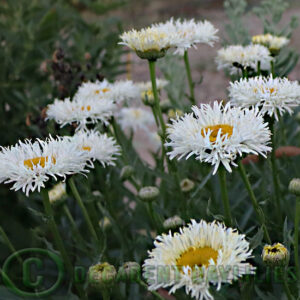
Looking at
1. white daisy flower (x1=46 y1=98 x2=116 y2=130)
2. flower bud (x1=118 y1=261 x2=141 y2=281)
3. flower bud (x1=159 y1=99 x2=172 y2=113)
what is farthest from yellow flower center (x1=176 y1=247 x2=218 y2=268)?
flower bud (x1=159 y1=99 x2=172 y2=113)

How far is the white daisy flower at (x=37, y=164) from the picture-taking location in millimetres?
698

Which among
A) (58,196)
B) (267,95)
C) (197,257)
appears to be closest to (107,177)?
(58,196)

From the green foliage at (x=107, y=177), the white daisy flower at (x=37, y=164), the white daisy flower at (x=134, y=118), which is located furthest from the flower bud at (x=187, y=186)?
Result: the white daisy flower at (x=134, y=118)

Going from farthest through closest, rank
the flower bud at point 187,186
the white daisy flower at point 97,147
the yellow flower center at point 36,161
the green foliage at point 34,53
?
1. the green foliage at point 34,53
2. the flower bud at point 187,186
3. the white daisy flower at point 97,147
4. the yellow flower center at point 36,161

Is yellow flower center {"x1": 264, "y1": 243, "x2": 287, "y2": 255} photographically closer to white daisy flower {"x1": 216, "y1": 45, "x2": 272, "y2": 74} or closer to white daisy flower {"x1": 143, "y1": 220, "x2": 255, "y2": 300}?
white daisy flower {"x1": 143, "y1": 220, "x2": 255, "y2": 300}

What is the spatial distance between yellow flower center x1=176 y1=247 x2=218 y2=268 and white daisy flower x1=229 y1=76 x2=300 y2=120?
263mm

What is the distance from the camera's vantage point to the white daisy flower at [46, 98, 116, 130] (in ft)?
3.07

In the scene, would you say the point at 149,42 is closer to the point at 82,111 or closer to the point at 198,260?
the point at 82,111

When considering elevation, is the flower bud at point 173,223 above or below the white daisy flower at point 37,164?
below

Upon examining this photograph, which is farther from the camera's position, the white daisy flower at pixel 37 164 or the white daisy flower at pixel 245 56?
the white daisy flower at pixel 245 56

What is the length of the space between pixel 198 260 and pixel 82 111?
1.56 feet

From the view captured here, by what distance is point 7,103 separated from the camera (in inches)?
61.2

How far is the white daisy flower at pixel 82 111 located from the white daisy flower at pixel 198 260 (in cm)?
41

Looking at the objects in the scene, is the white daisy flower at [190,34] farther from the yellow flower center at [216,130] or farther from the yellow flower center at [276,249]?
the yellow flower center at [276,249]
